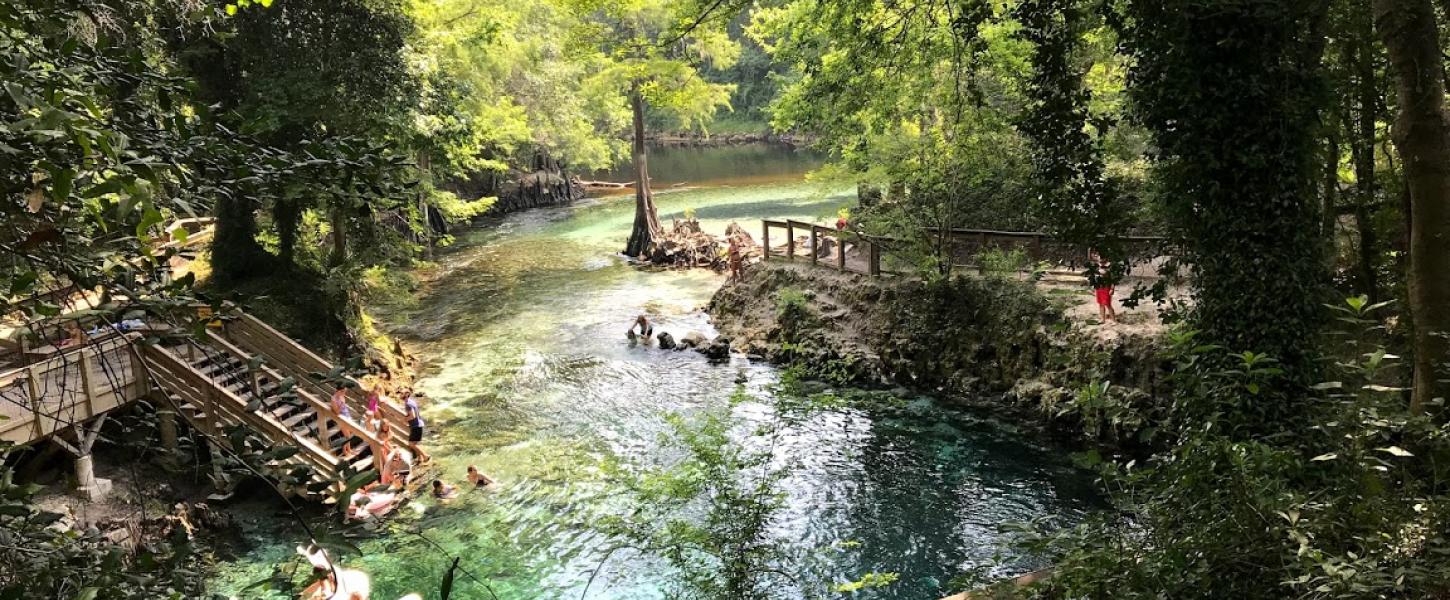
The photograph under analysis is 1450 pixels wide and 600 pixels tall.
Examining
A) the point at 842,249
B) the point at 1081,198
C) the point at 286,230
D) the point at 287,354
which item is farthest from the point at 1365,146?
the point at 286,230

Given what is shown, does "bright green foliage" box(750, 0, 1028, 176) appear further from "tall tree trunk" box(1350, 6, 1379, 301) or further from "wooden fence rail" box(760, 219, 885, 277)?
"tall tree trunk" box(1350, 6, 1379, 301)

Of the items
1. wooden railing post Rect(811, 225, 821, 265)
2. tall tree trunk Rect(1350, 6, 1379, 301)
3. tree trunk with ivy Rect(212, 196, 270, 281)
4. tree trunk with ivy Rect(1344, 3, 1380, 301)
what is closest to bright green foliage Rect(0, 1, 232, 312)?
tree trunk with ivy Rect(1344, 3, 1380, 301)

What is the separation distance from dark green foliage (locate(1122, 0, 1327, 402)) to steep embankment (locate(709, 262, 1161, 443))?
13.3ft

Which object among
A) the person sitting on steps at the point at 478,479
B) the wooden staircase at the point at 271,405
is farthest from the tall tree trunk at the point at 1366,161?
the wooden staircase at the point at 271,405

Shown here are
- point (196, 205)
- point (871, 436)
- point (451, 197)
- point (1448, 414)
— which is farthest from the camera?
point (451, 197)

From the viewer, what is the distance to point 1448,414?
446 cm

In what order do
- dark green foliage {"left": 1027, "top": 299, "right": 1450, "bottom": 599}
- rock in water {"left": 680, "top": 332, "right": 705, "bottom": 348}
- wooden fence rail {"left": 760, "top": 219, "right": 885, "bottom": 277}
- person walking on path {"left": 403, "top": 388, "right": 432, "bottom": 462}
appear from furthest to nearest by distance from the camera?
rock in water {"left": 680, "top": 332, "right": 705, "bottom": 348} → wooden fence rail {"left": 760, "top": 219, "right": 885, "bottom": 277} → person walking on path {"left": 403, "top": 388, "right": 432, "bottom": 462} → dark green foliage {"left": 1027, "top": 299, "right": 1450, "bottom": 599}

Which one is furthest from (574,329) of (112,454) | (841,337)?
(112,454)

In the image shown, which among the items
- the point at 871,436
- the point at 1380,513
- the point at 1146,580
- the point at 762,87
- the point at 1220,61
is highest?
the point at 762,87

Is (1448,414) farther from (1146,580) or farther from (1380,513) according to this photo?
(1146,580)

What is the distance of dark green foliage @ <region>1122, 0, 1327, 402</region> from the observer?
17.5 feet

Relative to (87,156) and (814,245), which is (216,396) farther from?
(814,245)

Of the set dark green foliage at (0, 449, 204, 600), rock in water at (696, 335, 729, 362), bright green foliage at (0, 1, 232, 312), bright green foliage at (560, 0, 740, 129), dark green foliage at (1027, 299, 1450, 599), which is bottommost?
rock in water at (696, 335, 729, 362)

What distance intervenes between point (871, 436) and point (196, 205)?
34.3 ft
